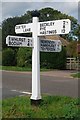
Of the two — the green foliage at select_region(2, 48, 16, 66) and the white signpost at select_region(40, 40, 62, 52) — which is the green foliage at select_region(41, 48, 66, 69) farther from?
the white signpost at select_region(40, 40, 62, 52)

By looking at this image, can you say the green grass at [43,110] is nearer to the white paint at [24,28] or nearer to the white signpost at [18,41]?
the white signpost at [18,41]

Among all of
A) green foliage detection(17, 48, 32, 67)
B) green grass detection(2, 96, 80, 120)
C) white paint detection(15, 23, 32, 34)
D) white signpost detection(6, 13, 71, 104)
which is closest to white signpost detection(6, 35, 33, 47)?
white signpost detection(6, 13, 71, 104)

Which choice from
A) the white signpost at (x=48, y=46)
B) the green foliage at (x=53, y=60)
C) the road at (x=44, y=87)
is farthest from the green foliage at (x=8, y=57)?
the white signpost at (x=48, y=46)

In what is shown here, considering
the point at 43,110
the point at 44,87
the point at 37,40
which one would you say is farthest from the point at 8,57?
the point at 43,110

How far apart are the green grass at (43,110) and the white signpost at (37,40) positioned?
33cm

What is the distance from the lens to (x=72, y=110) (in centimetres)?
657

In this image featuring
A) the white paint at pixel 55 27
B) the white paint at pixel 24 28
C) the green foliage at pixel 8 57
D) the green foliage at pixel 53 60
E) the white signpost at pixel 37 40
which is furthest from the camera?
the green foliage at pixel 8 57

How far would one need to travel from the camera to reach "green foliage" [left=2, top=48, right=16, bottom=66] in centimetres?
3202

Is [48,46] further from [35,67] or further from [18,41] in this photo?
[18,41]

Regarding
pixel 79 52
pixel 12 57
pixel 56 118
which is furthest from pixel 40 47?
pixel 12 57

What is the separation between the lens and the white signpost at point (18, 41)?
720cm

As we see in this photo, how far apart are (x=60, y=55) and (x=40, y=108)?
2136 cm

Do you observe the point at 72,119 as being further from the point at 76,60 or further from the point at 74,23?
the point at 74,23

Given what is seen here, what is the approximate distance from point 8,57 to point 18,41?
2486 centimetres
